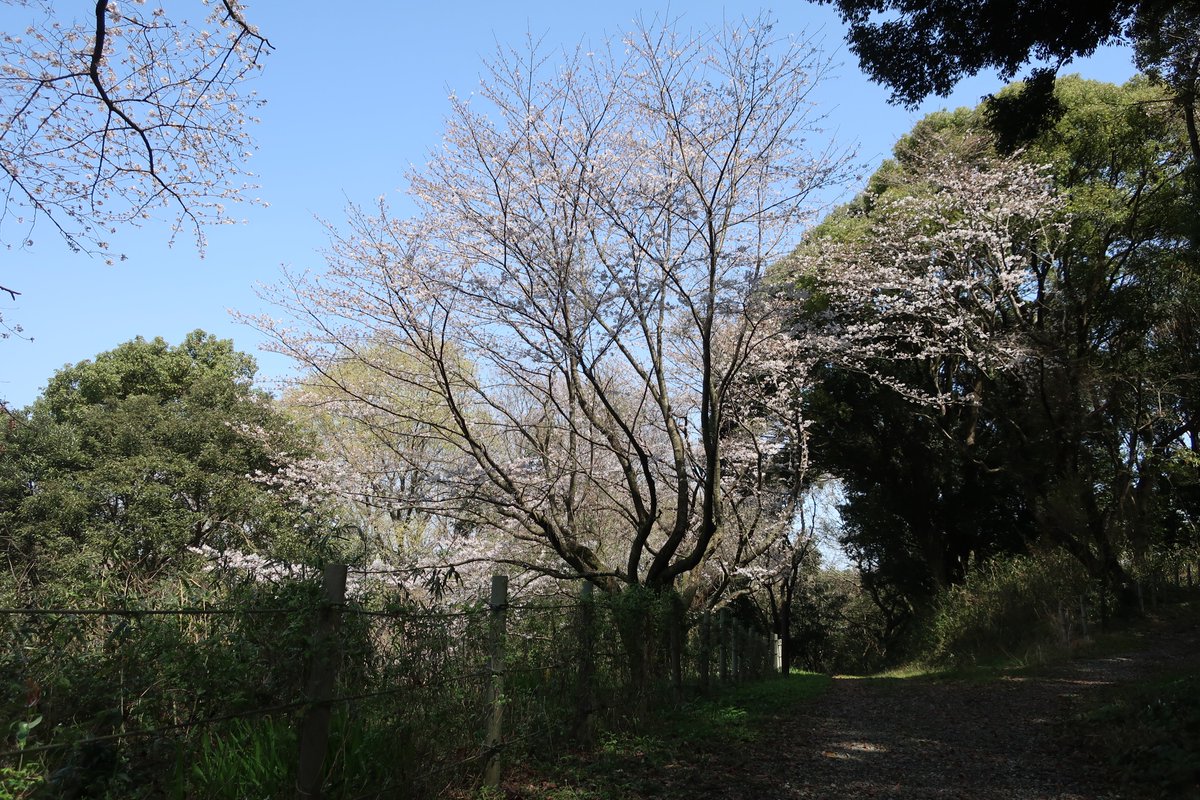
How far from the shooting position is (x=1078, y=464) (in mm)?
15945

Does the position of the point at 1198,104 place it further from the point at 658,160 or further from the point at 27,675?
the point at 27,675

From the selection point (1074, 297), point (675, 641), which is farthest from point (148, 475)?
point (1074, 297)

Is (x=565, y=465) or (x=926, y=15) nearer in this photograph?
(x=926, y=15)

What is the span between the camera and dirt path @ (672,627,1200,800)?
190 inches

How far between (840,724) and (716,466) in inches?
111

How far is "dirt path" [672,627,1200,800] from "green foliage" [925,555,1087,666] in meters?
4.28

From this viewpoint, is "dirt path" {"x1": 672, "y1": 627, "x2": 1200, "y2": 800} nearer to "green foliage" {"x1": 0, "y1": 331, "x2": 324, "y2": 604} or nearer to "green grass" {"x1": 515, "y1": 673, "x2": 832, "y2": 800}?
"green grass" {"x1": 515, "y1": 673, "x2": 832, "y2": 800}

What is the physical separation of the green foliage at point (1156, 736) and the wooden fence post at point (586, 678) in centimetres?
345

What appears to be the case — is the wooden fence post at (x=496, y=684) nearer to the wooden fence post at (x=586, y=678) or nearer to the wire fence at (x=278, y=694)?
the wire fence at (x=278, y=694)

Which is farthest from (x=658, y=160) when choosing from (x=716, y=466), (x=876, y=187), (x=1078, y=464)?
(x=1078, y=464)

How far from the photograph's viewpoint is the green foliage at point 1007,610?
13.9 meters

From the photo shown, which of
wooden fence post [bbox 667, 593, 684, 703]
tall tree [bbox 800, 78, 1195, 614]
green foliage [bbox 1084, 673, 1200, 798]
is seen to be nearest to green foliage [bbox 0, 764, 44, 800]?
green foliage [bbox 1084, 673, 1200, 798]

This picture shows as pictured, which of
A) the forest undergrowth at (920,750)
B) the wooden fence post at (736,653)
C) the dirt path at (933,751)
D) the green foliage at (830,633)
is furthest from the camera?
the green foliage at (830,633)

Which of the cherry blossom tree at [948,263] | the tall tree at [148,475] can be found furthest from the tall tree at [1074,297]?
the tall tree at [148,475]
